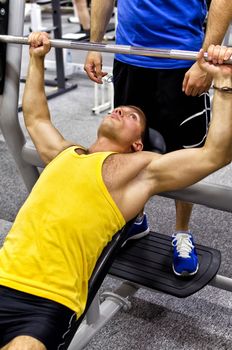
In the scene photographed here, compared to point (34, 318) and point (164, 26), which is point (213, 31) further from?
point (34, 318)

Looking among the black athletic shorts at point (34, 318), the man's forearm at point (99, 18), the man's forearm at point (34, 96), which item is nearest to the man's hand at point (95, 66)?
the man's forearm at point (99, 18)

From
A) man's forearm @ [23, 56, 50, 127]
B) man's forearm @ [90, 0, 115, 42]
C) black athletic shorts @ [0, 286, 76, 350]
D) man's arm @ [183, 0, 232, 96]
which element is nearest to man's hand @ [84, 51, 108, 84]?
man's forearm @ [90, 0, 115, 42]

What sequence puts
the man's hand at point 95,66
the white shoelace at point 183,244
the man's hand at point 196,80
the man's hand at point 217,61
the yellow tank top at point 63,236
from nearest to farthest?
the man's hand at point 217,61 < the yellow tank top at point 63,236 < the man's hand at point 196,80 < the white shoelace at point 183,244 < the man's hand at point 95,66

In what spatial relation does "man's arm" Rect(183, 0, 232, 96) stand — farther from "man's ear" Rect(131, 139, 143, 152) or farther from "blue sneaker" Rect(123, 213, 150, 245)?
"blue sneaker" Rect(123, 213, 150, 245)

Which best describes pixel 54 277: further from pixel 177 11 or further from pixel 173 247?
pixel 177 11

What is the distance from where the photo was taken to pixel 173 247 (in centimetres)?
189

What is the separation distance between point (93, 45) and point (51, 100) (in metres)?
3.28

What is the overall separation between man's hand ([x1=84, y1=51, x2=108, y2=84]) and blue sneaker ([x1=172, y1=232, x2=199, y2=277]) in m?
0.70

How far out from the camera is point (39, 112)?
66.5 inches

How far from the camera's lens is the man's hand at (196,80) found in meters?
1.46

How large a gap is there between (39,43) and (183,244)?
906mm

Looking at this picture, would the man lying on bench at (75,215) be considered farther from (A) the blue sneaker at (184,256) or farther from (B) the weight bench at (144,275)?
(A) the blue sneaker at (184,256)

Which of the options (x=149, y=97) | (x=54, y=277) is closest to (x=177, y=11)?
(x=149, y=97)

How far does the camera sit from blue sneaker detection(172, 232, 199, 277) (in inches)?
68.4
